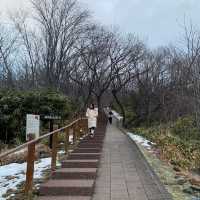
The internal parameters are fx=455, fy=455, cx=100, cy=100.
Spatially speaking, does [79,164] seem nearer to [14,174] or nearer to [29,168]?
[14,174]

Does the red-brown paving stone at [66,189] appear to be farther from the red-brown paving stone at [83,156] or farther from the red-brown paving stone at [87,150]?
the red-brown paving stone at [87,150]

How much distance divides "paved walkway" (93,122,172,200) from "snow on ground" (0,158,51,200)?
1.35 m

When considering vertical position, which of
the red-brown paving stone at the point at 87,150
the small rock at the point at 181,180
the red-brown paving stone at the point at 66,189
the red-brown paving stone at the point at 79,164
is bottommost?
the red-brown paving stone at the point at 66,189

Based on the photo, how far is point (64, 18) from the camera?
36.1m

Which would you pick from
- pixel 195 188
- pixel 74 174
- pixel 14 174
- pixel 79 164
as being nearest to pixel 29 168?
pixel 74 174

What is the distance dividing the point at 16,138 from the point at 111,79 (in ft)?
82.5

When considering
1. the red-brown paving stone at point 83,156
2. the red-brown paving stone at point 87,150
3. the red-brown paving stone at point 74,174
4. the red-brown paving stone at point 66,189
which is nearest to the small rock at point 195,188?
the red-brown paving stone at point 66,189

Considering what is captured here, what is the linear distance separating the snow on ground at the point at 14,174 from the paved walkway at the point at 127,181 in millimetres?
1348

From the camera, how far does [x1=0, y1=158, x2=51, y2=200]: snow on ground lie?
852 centimetres

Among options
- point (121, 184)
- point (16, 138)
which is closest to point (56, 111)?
point (16, 138)

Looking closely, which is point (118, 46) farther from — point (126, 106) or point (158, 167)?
point (158, 167)

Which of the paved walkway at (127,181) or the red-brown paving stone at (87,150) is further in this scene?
the red-brown paving stone at (87,150)

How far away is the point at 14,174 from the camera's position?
9.98m

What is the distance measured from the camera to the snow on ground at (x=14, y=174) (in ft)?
28.0
